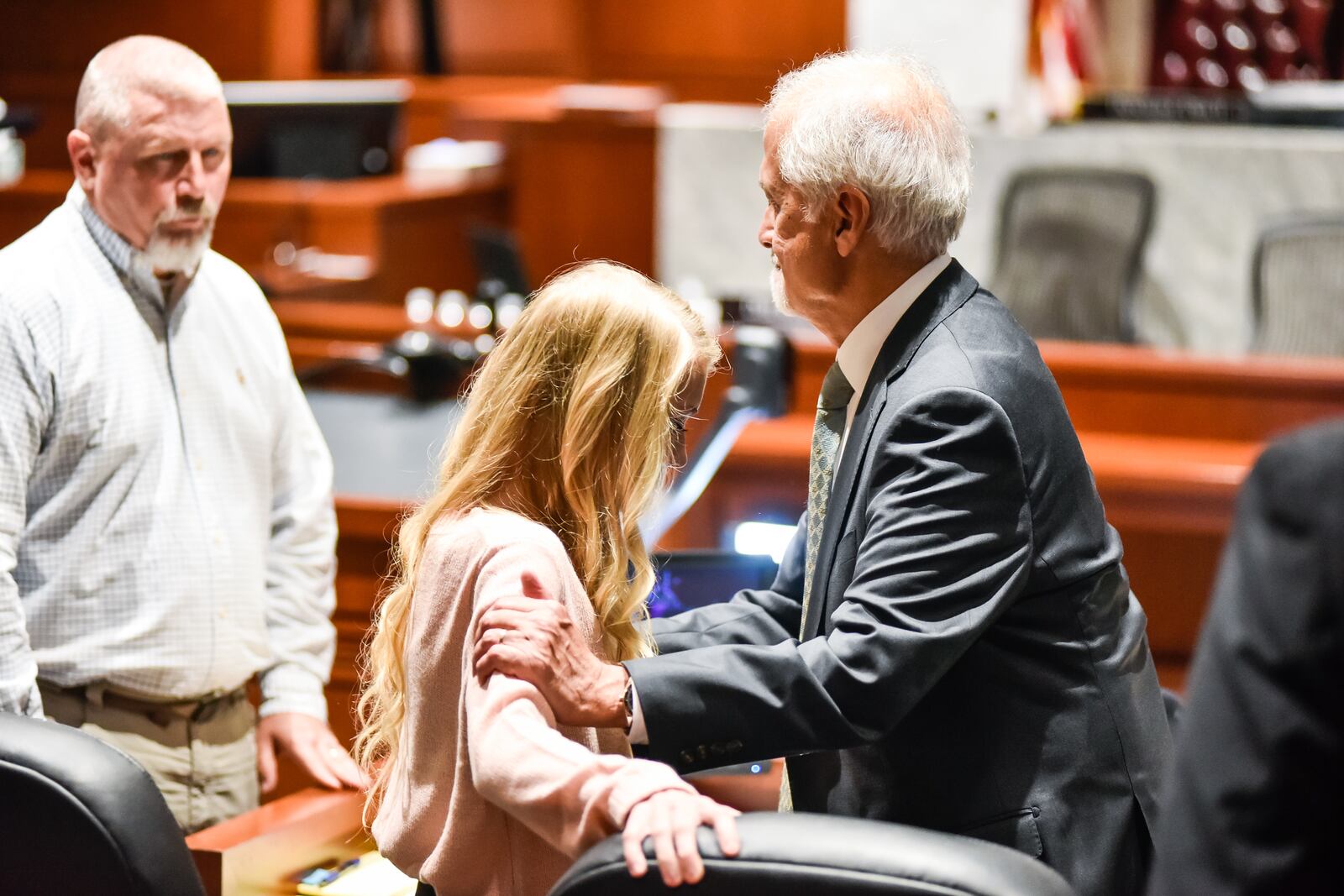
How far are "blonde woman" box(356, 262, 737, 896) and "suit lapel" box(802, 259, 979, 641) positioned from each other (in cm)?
17

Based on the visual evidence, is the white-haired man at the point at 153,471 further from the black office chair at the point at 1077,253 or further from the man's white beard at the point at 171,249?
the black office chair at the point at 1077,253

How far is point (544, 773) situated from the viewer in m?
1.31

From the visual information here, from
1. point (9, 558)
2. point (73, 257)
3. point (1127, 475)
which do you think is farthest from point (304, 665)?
point (1127, 475)

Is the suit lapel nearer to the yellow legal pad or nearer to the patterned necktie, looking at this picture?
the patterned necktie

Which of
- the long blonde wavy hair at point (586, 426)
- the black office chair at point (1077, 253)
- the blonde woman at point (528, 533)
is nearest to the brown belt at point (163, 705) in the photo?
the blonde woman at point (528, 533)

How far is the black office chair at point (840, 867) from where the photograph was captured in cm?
117

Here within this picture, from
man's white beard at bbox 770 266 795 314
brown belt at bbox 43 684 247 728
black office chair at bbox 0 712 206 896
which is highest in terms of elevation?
man's white beard at bbox 770 266 795 314

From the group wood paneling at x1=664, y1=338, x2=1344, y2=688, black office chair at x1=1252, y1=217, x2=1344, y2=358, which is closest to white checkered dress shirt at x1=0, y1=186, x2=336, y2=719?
wood paneling at x1=664, y1=338, x2=1344, y2=688

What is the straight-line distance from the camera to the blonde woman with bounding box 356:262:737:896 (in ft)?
4.72

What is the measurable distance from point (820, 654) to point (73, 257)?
4.19ft

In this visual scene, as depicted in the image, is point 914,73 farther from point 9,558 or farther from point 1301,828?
point 9,558

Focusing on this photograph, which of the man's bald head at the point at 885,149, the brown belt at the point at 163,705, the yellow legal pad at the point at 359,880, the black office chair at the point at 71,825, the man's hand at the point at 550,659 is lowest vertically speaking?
the yellow legal pad at the point at 359,880

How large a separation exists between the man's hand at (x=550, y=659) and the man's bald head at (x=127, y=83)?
110 centimetres

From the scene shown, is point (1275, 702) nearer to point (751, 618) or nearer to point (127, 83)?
point (751, 618)
